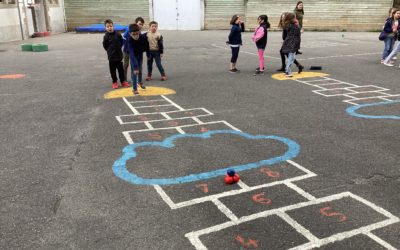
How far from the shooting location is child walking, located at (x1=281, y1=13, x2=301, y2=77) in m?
11.0

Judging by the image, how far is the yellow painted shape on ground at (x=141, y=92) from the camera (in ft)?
29.7

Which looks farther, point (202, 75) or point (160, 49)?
point (202, 75)

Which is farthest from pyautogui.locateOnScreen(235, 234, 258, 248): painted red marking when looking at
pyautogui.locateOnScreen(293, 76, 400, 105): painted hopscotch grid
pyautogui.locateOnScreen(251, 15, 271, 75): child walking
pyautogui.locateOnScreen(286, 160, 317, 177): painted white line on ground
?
pyautogui.locateOnScreen(251, 15, 271, 75): child walking

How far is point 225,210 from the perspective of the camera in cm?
A: 391

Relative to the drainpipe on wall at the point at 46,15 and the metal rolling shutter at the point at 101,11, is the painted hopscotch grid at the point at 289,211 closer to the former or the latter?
the drainpipe on wall at the point at 46,15

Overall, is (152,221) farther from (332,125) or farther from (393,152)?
(332,125)

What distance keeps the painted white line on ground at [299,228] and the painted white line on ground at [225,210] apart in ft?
1.56

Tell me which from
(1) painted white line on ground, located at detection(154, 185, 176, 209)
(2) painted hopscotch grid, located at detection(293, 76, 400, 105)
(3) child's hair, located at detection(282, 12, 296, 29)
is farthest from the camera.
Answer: (3) child's hair, located at detection(282, 12, 296, 29)

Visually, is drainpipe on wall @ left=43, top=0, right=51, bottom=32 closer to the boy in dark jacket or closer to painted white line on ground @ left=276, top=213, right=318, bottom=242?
the boy in dark jacket

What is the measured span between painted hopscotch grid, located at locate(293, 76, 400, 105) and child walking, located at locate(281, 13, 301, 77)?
0.98m

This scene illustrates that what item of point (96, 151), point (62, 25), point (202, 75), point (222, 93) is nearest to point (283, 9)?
point (62, 25)

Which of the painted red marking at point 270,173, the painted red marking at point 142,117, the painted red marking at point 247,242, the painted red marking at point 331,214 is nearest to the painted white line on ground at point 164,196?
the painted red marking at point 247,242

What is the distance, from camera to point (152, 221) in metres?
3.73

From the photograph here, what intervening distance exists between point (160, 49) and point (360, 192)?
24.9 ft
